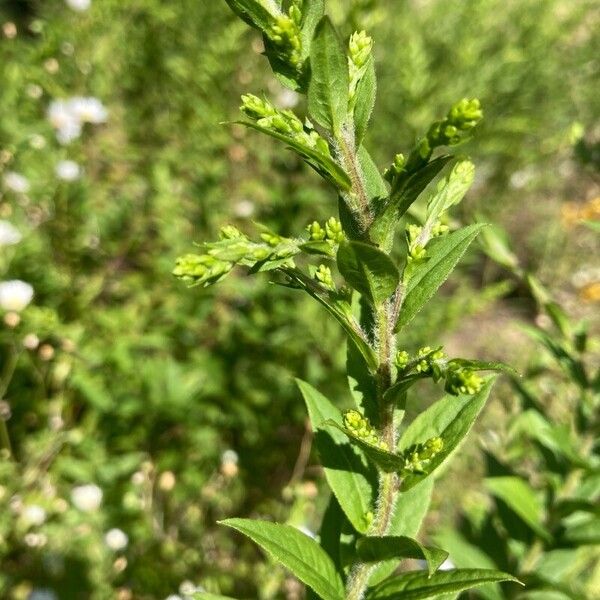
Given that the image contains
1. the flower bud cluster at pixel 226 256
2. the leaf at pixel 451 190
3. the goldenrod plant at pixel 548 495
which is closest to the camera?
the flower bud cluster at pixel 226 256

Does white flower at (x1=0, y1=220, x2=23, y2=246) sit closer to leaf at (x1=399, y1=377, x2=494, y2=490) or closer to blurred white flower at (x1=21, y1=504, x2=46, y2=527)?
blurred white flower at (x1=21, y1=504, x2=46, y2=527)

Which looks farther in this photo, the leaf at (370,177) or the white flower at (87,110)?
the white flower at (87,110)


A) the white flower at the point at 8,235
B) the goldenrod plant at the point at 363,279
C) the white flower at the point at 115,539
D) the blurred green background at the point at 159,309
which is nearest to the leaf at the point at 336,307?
the goldenrod plant at the point at 363,279

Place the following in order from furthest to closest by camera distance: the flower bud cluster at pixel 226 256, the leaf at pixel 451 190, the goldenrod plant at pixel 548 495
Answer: the goldenrod plant at pixel 548 495
the leaf at pixel 451 190
the flower bud cluster at pixel 226 256

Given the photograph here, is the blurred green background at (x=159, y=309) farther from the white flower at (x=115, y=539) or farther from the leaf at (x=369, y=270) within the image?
the leaf at (x=369, y=270)

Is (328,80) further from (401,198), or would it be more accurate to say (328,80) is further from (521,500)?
(521,500)
